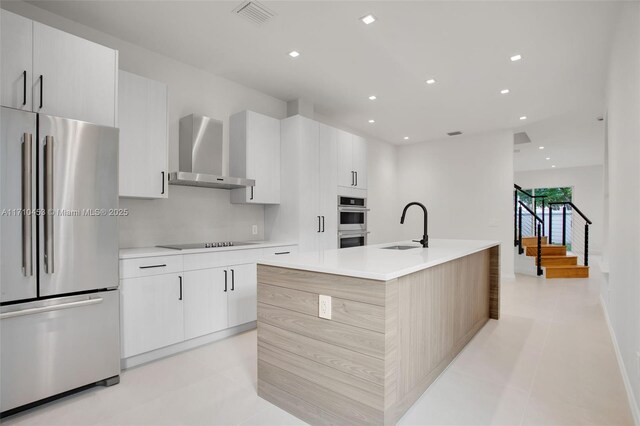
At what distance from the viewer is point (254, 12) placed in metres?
2.62

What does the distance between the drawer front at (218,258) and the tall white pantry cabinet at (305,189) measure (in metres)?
0.70

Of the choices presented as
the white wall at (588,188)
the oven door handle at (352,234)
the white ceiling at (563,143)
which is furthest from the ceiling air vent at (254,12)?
the white wall at (588,188)

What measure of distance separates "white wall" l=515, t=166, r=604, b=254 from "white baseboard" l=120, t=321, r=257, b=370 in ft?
36.8

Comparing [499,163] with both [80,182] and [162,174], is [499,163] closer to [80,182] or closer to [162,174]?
[162,174]

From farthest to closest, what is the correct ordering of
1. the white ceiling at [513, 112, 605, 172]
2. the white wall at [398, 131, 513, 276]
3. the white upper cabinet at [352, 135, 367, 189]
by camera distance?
the white wall at [398, 131, 513, 276], the white ceiling at [513, 112, 605, 172], the white upper cabinet at [352, 135, 367, 189]

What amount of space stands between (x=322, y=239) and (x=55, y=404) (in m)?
2.90

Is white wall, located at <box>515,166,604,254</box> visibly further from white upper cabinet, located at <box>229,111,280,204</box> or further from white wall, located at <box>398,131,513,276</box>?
white upper cabinet, located at <box>229,111,280,204</box>

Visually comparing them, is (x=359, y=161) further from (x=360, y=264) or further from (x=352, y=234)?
(x=360, y=264)

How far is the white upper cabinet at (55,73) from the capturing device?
2.02m

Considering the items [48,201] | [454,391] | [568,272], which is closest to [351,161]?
[454,391]

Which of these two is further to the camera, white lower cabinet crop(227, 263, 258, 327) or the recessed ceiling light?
white lower cabinet crop(227, 263, 258, 327)

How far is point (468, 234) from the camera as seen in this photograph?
6.48 metres

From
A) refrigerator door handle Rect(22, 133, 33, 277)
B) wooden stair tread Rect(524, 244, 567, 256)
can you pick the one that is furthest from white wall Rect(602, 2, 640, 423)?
wooden stair tread Rect(524, 244, 567, 256)

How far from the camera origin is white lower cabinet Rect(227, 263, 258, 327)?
3.21m
